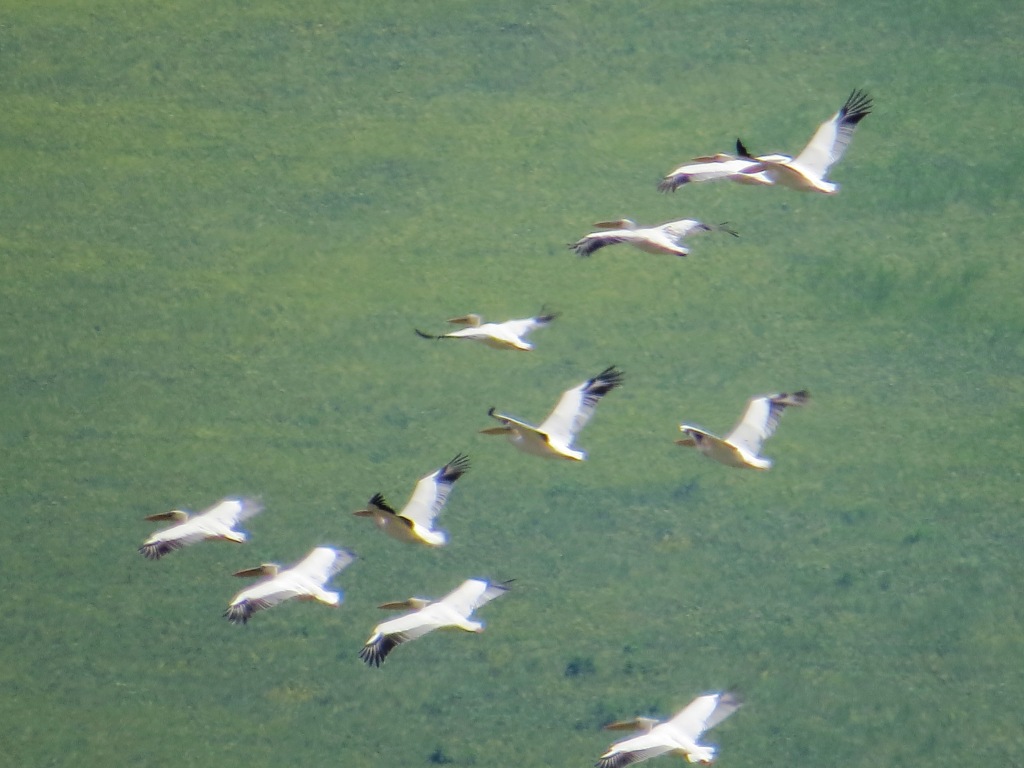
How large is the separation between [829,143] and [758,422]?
2.97ft

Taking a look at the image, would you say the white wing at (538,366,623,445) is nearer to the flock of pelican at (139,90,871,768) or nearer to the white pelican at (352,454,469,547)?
the flock of pelican at (139,90,871,768)

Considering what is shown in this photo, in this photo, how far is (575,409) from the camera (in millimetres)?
4859

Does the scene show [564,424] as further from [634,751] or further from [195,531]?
[195,531]

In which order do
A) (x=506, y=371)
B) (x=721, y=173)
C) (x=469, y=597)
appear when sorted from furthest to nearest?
1. (x=506, y=371)
2. (x=469, y=597)
3. (x=721, y=173)

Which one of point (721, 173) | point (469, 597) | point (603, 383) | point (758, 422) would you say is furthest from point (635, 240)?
point (469, 597)

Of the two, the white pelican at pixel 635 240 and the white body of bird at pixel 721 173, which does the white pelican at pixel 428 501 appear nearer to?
the white pelican at pixel 635 240

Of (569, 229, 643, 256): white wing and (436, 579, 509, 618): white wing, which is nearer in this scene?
(569, 229, 643, 256): white wing

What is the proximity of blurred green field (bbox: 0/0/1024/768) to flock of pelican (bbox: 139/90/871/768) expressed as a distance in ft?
2.73

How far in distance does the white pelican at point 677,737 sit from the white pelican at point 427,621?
1.86 feet

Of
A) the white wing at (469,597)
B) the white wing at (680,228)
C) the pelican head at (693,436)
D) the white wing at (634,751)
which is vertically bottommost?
the white wing at (634,751)

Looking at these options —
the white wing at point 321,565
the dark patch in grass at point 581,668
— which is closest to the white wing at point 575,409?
the white wing at point 321,565

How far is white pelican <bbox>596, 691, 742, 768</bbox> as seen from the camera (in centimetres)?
458

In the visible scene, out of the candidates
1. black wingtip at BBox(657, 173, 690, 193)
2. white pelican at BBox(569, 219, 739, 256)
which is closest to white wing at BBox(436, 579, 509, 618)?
white pelican at BBox(569, 219, 739, 256)

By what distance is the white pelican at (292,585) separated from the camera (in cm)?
473
